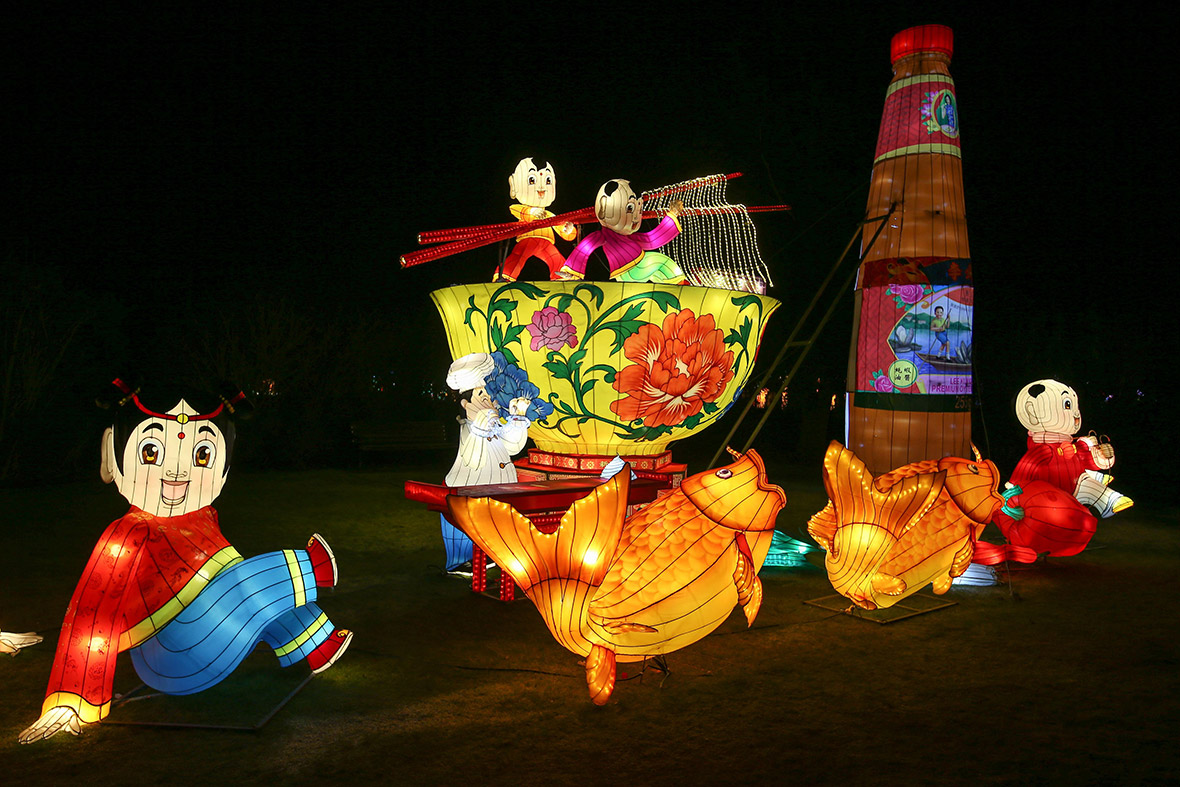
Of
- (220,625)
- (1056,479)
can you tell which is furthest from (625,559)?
(1056,479)

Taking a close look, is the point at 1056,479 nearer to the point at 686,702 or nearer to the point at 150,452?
the point at 686,702

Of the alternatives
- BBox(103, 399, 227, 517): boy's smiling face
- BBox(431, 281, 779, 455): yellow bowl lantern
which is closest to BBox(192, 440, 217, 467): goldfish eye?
BBox(103, 399, 227, 517): boy's smiling face

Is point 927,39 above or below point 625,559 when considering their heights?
above

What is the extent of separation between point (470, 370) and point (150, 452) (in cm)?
238

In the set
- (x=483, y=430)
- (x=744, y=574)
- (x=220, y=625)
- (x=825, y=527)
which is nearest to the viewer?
(x=220, y=625)

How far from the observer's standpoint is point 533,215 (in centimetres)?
626

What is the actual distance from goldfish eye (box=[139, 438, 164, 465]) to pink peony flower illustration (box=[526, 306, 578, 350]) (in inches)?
100

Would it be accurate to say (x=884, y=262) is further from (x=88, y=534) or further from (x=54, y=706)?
(x=88, y=534)

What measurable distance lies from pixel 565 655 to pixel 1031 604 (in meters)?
3.31

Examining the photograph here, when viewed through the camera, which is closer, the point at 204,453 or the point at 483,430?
the point at 204,453

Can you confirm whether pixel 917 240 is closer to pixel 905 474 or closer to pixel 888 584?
pixel 905 474

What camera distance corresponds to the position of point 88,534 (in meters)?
7.72

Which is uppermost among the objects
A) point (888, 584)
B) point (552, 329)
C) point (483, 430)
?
point (552, 329)

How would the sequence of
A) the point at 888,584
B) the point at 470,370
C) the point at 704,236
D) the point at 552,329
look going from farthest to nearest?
the point at 704,236
the point at 470,370
the point at 552,329
the point at 888,584
